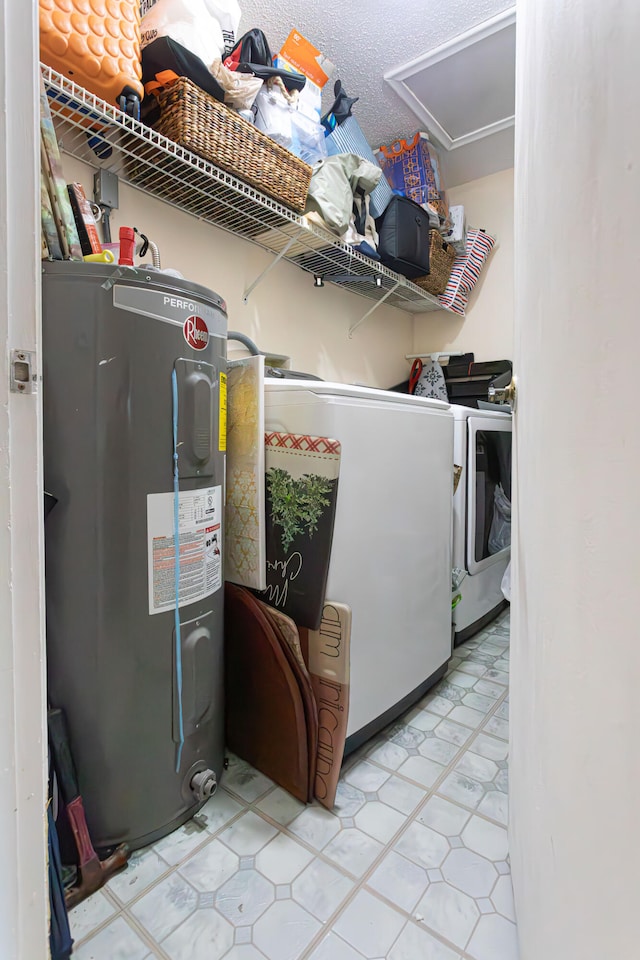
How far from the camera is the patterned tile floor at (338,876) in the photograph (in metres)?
0.92

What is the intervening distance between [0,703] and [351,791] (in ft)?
3.46

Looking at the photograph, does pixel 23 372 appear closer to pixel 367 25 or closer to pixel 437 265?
pixel 367 25

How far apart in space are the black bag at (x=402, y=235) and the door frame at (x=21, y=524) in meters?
1.78

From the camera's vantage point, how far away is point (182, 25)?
1347 mm

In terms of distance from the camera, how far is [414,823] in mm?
1224

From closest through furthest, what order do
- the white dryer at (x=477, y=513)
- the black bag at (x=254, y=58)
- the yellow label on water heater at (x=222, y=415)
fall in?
the yellow label on water heater at (x=222, y=415) → the black bag at (x=254, y=58) → the white dryer at (x=477, y=513)

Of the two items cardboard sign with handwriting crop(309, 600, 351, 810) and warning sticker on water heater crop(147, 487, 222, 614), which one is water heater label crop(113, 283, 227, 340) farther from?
cardboard sign with handwriting crop(309, 600, 351, 810)

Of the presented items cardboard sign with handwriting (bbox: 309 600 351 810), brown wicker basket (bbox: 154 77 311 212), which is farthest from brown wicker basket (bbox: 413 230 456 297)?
cardboard sign with handwriting (bbox: 309 600 351 810)

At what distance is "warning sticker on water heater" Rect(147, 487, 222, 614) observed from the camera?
110 centimetres

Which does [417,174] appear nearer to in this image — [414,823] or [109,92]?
[109,92]

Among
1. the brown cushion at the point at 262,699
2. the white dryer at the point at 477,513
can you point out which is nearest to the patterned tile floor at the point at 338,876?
the brown cushion at the point at 262,699

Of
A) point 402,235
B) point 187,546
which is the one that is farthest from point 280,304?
point 187,546

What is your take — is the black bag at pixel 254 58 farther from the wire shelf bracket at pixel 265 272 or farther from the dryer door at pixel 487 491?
the dryer door at pixel 487 491

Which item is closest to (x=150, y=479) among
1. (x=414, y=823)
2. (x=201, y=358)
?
(x=201, y=358)
